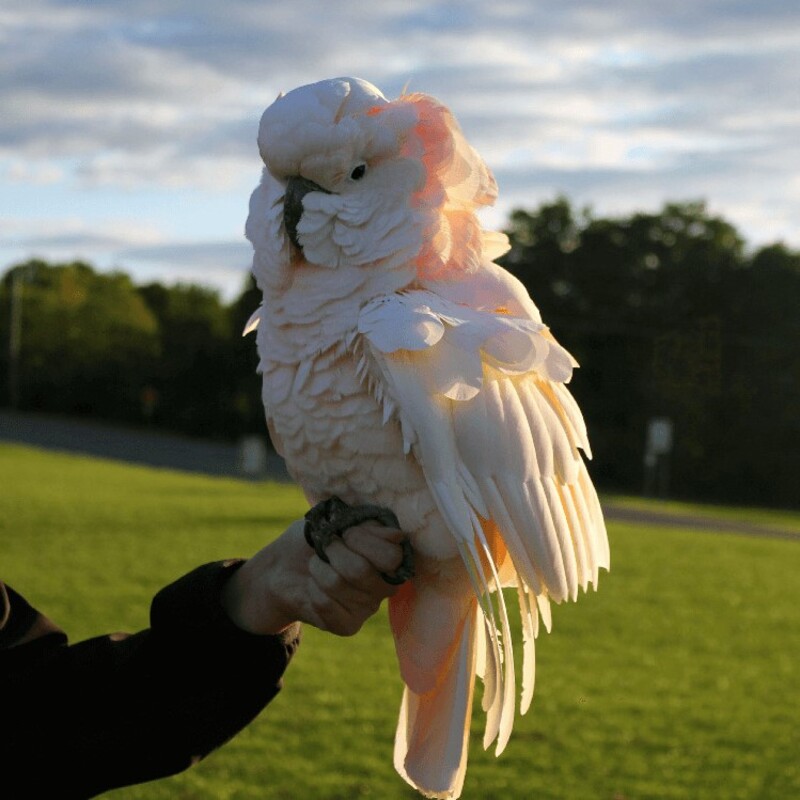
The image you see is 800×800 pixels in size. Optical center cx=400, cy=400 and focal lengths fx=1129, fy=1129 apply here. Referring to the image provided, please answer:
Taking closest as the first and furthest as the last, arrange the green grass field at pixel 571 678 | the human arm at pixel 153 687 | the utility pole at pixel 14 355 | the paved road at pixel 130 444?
the human arm at pixel 153 687
the green grass field at pixel 571 678
the paved road at pixel 130 444
the utility pole at pixel 14 355

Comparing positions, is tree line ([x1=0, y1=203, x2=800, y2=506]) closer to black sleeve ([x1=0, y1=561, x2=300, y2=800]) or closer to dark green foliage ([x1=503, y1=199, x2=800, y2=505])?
dark green foliage ([x1=503, y1=199, x2=800, y2=505])

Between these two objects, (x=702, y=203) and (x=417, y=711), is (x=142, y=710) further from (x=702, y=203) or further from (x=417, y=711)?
(x=702, y=203)

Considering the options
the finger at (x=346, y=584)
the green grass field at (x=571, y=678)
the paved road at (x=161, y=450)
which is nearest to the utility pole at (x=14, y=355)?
the paved road at (x=161, y=450)

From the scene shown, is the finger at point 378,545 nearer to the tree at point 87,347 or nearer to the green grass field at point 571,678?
the green grass field at point 571,678

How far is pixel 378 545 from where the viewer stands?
151 centimetres

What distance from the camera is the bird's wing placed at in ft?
5.00

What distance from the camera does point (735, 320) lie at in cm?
2317

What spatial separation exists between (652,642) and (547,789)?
104 inches

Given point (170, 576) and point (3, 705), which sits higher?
point (3, 705)

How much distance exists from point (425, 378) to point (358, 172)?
33cm

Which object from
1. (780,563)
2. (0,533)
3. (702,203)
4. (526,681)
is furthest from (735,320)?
(526,681)

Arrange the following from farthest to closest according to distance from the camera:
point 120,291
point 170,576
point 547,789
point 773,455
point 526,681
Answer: point 120,291 → point 773,455 → point 170,576 → point 547,789 → point 526,681

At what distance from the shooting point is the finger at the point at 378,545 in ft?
4.94

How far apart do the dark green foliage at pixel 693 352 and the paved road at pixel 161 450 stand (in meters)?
5.48
